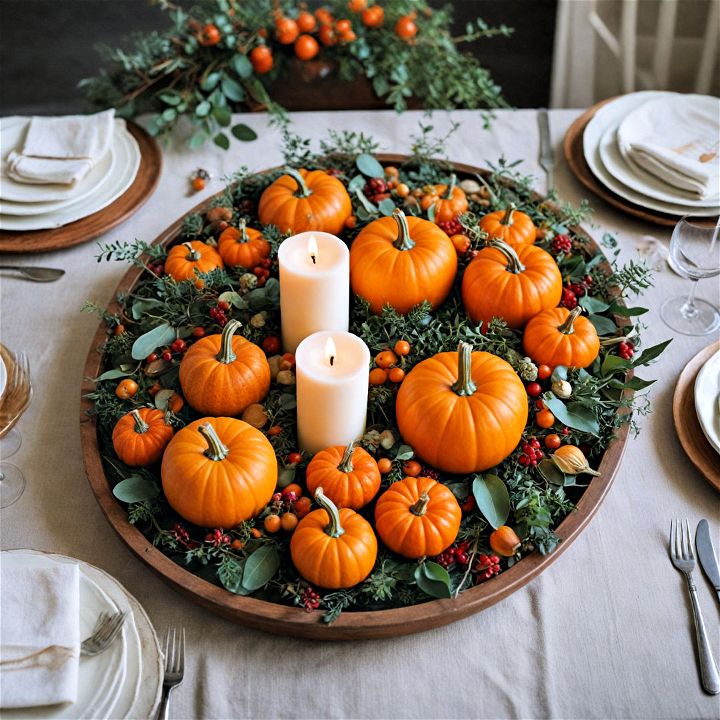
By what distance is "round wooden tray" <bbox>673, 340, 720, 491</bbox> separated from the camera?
1.31 metres

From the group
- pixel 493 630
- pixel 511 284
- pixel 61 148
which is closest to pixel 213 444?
pixel 493 630

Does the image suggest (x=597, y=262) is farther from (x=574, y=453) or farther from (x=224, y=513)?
(x=224, y=513)

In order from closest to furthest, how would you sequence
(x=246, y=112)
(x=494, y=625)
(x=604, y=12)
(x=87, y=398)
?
(x=494, y=625), (x=87, y=398), (x=246, y=112), (x=604, y=12)

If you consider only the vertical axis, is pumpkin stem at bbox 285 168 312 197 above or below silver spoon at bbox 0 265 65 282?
above

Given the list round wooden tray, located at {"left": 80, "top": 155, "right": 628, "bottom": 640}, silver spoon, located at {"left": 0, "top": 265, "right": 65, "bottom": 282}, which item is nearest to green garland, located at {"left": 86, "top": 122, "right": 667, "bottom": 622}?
round wooden tray, located at {"left": 80, "top": 155, "right": 628, "bottom": 640}

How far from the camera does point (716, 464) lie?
1.32 m

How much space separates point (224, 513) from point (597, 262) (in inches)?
33.8

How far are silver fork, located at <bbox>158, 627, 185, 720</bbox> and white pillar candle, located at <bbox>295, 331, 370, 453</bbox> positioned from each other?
35 cm

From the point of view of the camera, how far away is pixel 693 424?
54.4 inches

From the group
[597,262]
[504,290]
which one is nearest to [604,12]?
[597,262]

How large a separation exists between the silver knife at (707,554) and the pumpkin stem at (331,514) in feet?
1.81

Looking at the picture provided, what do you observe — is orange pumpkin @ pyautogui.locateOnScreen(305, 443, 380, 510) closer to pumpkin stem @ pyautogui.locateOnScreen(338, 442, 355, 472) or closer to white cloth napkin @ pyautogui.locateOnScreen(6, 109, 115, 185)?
pumpkin stem @ pyautogui.locateOnScreen(338, 442, 355, 472)

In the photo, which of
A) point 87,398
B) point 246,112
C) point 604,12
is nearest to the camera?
point 87,398

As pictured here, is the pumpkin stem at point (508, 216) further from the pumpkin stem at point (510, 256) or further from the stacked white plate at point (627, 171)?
the stacked white plate at point (627, 171)
